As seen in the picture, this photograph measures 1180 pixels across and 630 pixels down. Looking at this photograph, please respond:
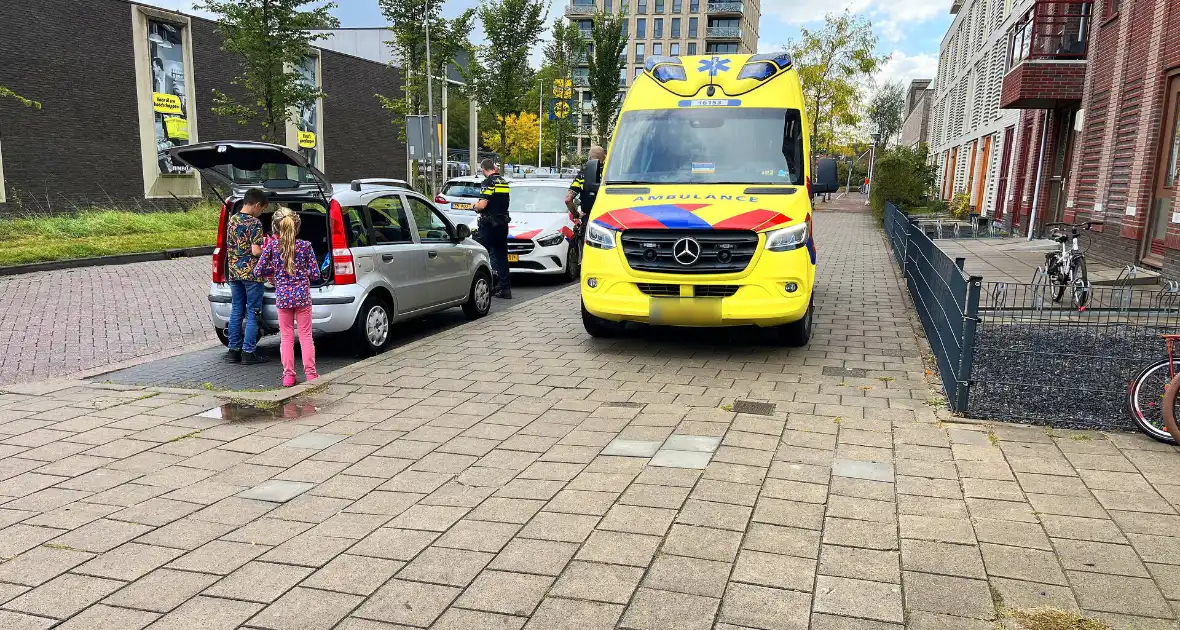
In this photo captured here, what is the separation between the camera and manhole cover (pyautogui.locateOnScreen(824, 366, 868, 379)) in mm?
6691

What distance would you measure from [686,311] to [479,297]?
352 centimetres

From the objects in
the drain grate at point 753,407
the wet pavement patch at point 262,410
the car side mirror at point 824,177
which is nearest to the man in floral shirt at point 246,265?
the wet pavement patch at point 262,410

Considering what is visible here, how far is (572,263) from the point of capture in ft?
44.6

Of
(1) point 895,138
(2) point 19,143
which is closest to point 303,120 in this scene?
(2) point 19,143

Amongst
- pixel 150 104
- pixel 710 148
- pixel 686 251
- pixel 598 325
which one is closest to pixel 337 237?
pixel 598 325

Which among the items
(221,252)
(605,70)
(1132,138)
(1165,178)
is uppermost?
(605,70)

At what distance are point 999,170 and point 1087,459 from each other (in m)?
22.9

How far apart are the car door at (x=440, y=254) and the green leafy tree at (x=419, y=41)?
19.3 m

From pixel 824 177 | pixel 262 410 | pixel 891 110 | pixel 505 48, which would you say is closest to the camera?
pixel 262 410

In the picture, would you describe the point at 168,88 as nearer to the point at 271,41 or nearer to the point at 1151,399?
the point at 271,41

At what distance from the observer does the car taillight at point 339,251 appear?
7.09 m

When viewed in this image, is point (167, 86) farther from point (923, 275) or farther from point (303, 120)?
point (923, 275)

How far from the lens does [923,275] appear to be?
8.84m

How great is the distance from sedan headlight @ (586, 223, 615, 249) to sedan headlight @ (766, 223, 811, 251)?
1376mm
